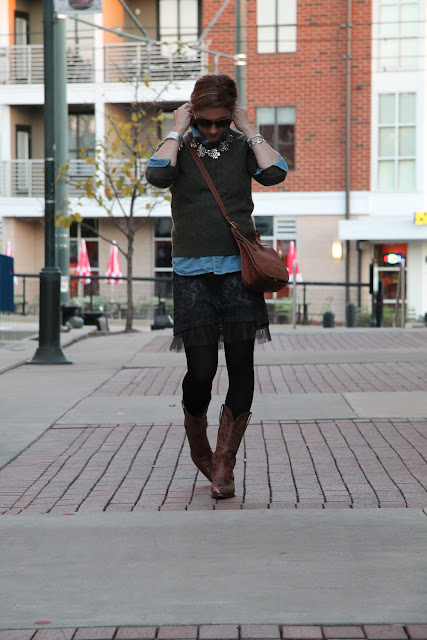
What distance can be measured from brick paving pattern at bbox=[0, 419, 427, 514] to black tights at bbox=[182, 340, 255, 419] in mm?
441

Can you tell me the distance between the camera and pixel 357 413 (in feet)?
25.9

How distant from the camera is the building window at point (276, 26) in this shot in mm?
32750

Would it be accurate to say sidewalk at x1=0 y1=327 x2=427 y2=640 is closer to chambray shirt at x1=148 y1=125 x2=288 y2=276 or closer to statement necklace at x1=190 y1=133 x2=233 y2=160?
chambray shirt at x1=148 y1=125 x2=288 y2=276

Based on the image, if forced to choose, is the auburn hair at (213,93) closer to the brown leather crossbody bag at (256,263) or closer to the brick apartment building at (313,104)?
the brown leather crossbody bag at (256,263)

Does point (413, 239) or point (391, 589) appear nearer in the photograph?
point (391, 589)

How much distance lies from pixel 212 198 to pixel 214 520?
1453 millimetres

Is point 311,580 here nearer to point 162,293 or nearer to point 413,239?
point 162,293

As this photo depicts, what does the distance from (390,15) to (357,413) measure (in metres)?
26.5

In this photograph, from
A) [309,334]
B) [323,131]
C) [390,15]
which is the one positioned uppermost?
[390,15]

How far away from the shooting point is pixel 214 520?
4.67m

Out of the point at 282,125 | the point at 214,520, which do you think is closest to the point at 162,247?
the point at 282,125

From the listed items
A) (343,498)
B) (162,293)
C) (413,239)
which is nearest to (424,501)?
(343,498)

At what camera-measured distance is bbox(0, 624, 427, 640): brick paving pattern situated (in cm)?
322

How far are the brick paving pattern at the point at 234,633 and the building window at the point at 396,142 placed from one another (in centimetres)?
3022
